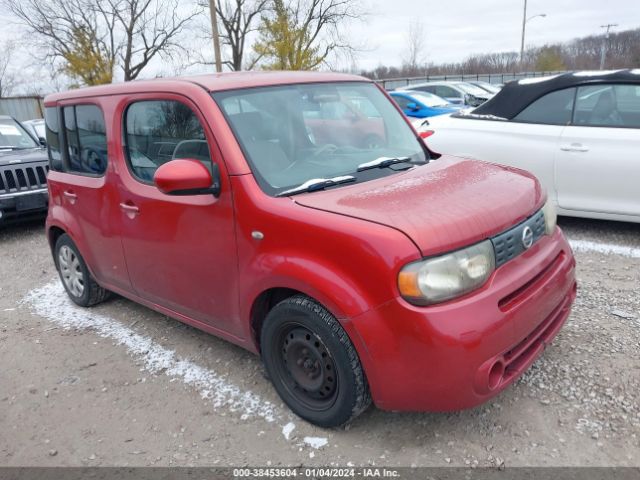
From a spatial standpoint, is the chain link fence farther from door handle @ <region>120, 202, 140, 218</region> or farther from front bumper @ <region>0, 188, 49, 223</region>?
door handle @ <region>120, 202, 140, 218</region>

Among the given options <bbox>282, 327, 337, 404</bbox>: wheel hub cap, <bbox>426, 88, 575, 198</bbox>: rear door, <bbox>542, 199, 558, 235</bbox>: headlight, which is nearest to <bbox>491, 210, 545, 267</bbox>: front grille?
<bbox>542, 199, 558, 235</bbox>: headlight

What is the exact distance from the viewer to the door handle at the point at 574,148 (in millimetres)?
4998

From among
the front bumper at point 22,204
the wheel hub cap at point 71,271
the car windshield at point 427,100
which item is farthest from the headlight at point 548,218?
the car windshield at point 427,100

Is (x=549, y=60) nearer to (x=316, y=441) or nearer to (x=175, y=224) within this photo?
(x=175, y=224)

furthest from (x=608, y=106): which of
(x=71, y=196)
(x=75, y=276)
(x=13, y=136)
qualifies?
(x=13, y=136)

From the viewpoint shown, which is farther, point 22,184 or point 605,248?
point 22,184

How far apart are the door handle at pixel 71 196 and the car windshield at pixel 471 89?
49.1 ft

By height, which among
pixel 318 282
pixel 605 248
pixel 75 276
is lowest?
pixel 605 248

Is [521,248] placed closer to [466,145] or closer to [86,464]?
[86,464]

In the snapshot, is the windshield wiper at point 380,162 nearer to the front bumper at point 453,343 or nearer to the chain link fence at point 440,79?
the front bumper at point 453,343

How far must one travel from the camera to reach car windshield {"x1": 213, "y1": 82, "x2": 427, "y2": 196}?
9.19 feet

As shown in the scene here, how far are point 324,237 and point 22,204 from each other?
594 centimetres

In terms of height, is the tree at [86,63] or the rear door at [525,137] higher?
the tree at [86,63]

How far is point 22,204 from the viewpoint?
6832mm
